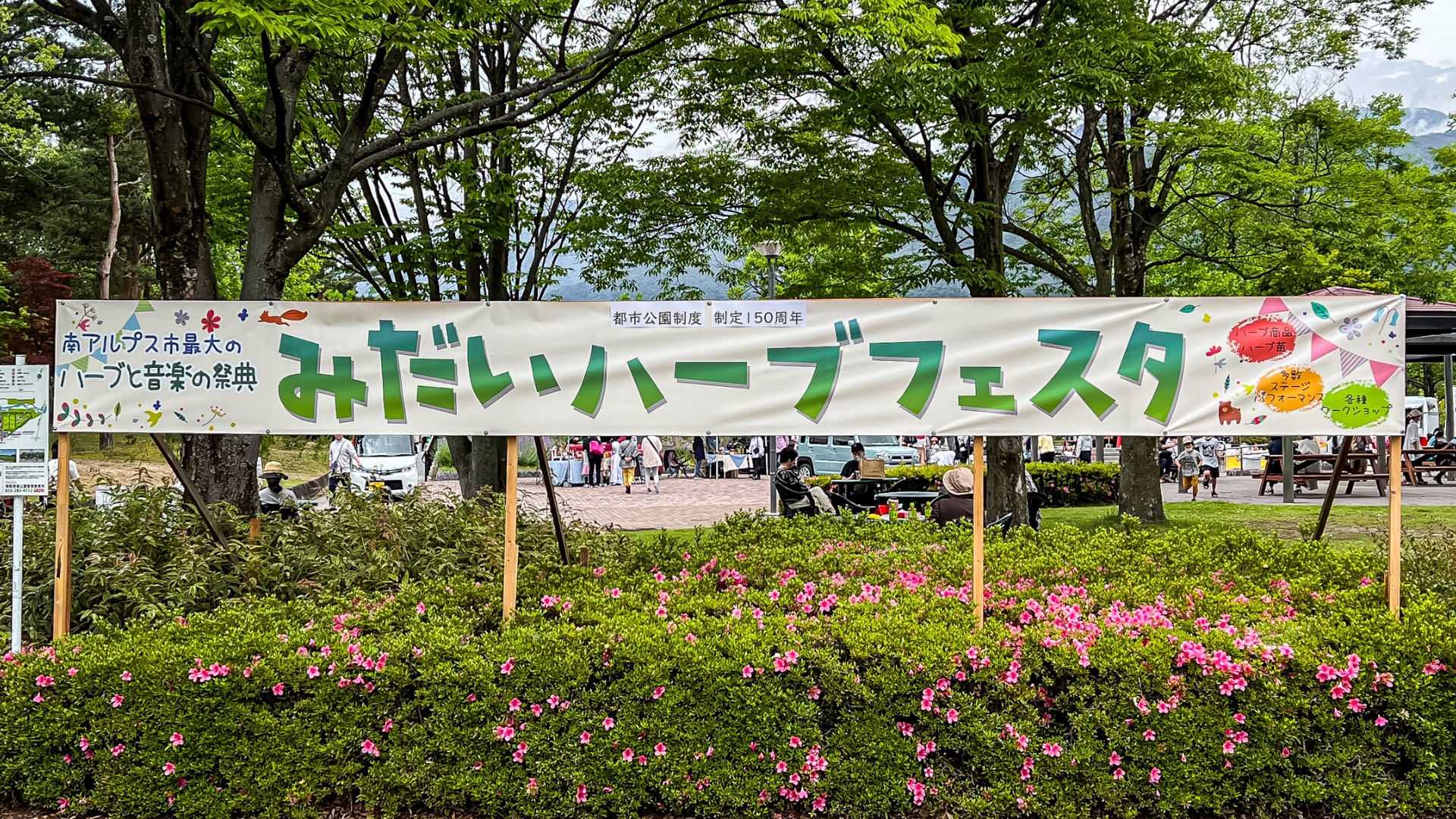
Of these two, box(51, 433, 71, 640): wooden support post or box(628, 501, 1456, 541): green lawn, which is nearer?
box(51, 433, 71, 640): wooden support post

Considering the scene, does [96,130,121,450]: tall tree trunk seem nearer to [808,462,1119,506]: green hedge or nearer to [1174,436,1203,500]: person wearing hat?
[808,462,1119,506]: green hedge

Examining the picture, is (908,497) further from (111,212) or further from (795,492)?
(111,212)

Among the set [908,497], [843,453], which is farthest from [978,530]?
[843,453]

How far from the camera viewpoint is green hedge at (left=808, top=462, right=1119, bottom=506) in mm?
16219

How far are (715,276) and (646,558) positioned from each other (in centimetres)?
825

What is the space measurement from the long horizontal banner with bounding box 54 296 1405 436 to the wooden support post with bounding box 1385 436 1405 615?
23 cm

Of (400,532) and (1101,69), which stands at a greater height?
(1101,69)

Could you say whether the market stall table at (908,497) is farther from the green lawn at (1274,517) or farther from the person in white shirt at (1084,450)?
the person in white shirt at (1084,450)

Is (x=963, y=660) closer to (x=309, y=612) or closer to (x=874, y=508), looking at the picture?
(x=309, y=612)

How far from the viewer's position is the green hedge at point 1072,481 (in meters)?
16.2

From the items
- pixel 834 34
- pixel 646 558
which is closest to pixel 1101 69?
pixel 834 34

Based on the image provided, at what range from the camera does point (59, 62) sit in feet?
79.8

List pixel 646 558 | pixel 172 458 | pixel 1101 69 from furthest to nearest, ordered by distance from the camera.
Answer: pixel 1101 69 → pixel 646 558 → pixel 172 458

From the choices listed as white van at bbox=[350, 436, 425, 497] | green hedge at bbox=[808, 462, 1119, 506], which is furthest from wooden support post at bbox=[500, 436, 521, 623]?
white van at bbox=[350, 436, 425, 497]
